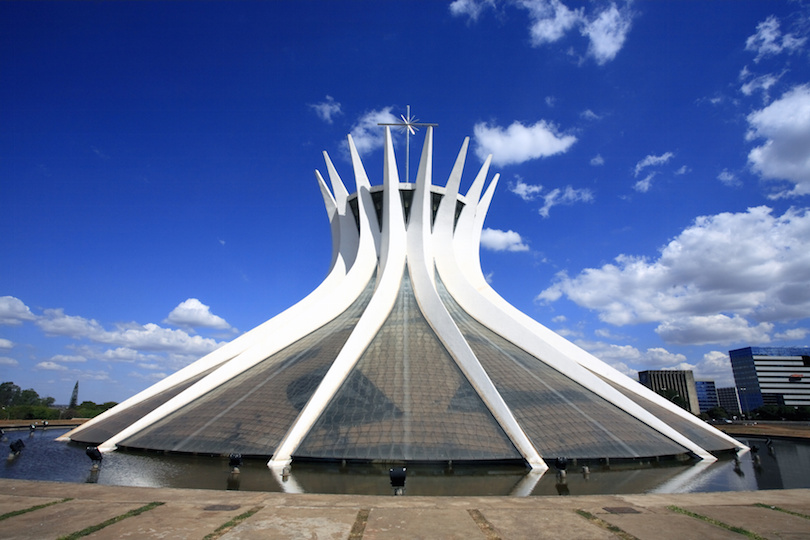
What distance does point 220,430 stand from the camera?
46.5 ft

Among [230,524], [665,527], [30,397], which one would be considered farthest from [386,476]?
[30,397]

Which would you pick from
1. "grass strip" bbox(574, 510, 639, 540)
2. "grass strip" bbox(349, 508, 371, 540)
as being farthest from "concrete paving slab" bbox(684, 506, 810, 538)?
"grass strip" bbox(349, 508, 371, 540)

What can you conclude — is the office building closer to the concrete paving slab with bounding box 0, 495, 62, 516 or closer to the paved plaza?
the paved plaza

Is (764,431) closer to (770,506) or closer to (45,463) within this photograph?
(770,506)

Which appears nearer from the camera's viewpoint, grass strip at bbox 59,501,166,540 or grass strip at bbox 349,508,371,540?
grass strip at bbox 59,501,166,540

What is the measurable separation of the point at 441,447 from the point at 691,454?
943cm

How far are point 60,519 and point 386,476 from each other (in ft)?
23.2

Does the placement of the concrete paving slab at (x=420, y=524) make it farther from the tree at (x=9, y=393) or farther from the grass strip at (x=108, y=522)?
the tree at (x=9, y=393)

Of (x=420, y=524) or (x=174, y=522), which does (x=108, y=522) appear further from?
(x=420, y=524)

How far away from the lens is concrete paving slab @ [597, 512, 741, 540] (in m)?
6.09

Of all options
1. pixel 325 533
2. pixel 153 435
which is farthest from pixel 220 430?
pixel 325 533

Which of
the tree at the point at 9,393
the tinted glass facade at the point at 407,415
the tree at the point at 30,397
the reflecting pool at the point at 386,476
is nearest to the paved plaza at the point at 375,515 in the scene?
the reflecting pool at the point at 386,476

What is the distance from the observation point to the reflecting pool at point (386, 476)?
1001 cm

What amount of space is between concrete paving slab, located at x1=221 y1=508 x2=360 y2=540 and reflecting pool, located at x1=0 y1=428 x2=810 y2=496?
9.38 feet
